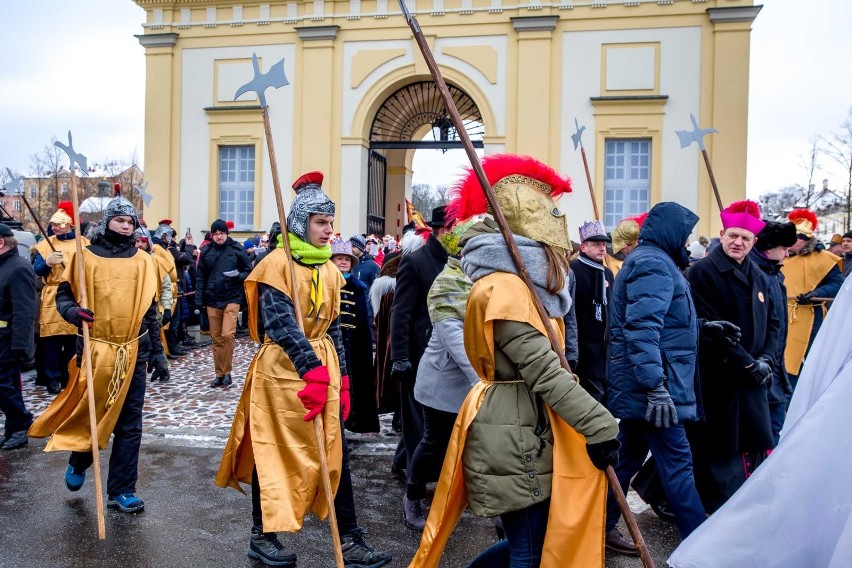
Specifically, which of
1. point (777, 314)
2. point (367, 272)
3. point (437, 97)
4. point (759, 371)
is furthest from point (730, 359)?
point (437, 97)

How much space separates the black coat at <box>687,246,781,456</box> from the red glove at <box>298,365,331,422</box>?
2183 mm

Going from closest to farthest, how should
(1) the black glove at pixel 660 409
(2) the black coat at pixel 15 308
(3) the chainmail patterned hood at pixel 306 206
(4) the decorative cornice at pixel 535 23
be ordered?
(1) the black glove at pixel 660 409
(3) the chainmail patterned hood at pixel 306 206
(2) the black coat at pixel 15 308
(4) the decorative cornice at pixel 535 23

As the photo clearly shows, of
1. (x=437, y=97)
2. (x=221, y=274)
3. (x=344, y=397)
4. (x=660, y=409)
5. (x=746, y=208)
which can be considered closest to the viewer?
(x=660, y=409)

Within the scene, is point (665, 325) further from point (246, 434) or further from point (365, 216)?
point (365, 216)

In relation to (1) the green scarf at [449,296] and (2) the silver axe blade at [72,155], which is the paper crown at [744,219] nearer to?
(1) the green scarf at [449,296]

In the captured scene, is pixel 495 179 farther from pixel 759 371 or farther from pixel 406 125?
pixel 406 125

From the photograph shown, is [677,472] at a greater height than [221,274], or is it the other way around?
[221,274]

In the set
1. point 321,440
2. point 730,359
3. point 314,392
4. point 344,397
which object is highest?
point 730,359

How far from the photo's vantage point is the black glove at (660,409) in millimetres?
3936

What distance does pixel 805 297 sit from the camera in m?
8.25

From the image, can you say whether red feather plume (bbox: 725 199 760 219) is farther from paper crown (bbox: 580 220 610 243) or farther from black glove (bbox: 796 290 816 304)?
black glove (bbox: 796 290 816 304)

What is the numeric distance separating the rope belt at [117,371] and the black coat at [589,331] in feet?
9.91

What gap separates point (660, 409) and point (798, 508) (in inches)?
74.5

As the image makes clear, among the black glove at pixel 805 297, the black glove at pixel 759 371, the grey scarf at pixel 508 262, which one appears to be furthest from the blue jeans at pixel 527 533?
the black glove at pixel 805 297
